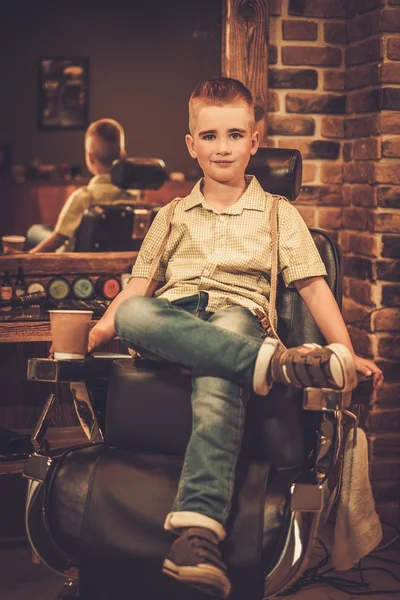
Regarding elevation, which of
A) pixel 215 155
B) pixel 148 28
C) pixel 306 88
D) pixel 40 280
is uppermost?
pixel 148 28

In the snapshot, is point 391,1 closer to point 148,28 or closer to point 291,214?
point 291,214

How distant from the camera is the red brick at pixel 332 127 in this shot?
316cm

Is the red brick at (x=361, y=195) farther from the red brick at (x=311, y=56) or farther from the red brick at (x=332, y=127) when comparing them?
the red brick at (x=311, y=56)

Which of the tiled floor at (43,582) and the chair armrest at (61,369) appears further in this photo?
the tiled floor at (43,582)

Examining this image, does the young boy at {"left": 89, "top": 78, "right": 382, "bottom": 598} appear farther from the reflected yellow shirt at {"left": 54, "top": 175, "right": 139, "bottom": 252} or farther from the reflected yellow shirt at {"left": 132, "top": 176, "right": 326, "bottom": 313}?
the reflected yellow shirt at {"left": 54, "top": 175, "right": 139, "bottom": 252}

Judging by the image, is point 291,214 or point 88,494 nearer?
point 88,494

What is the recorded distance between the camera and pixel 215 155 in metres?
2.31

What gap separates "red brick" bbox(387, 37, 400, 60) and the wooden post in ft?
1.39

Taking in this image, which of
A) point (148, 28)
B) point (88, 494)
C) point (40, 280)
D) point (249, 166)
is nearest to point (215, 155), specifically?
point (249, 166)

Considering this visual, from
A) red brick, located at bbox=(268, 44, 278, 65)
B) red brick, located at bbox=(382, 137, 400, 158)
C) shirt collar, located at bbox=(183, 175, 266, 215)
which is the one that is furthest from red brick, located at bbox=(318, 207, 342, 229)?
shirt collar, located at bbox=(183, 175, 266, 215)

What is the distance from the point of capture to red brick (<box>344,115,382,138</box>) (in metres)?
3.01

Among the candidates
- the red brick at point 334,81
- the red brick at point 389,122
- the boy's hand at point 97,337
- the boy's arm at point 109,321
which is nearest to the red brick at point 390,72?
the red brick at point 389,122

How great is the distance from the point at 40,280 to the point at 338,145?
128 cm

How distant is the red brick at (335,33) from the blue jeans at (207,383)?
150 centimetres
